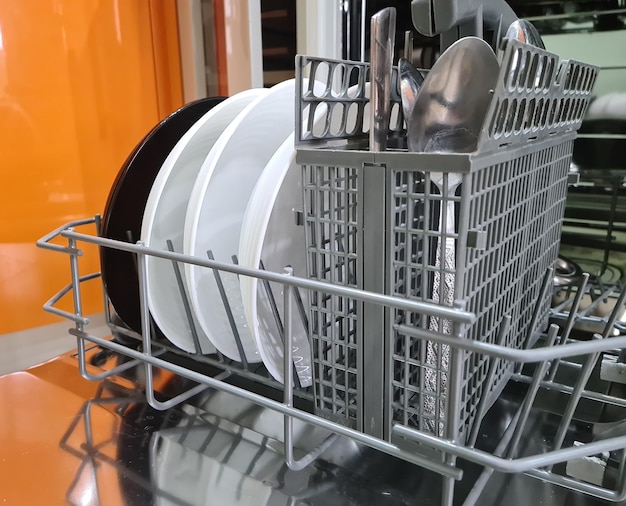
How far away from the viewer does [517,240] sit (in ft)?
1.91

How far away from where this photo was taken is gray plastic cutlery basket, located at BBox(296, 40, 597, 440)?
1.41ft

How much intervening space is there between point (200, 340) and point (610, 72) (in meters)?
0.82

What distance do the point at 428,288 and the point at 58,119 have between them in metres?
0.66

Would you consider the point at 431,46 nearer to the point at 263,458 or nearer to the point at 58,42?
the point at 58,42

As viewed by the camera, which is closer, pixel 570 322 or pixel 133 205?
pixel 570 322

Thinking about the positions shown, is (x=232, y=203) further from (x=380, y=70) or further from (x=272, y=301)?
(x=380, y=70)

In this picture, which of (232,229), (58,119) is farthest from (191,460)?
(58,119)

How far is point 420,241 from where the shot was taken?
0.56 m

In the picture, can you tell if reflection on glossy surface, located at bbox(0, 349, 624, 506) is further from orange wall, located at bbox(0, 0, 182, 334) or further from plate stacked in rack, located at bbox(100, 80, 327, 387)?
orange wall, located at bbox(0, 0, 182, 334)

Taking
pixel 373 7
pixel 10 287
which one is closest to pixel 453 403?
pixel 10 287

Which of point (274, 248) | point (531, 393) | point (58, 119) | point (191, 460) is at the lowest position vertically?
point (191, 460)

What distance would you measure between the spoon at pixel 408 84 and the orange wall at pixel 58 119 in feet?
1.87

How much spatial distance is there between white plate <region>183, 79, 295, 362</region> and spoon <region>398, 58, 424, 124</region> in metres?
0.19

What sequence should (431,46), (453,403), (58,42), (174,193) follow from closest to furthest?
1. (453,403)
2. (174,193)
3. (58,42)
4. (431,46)
